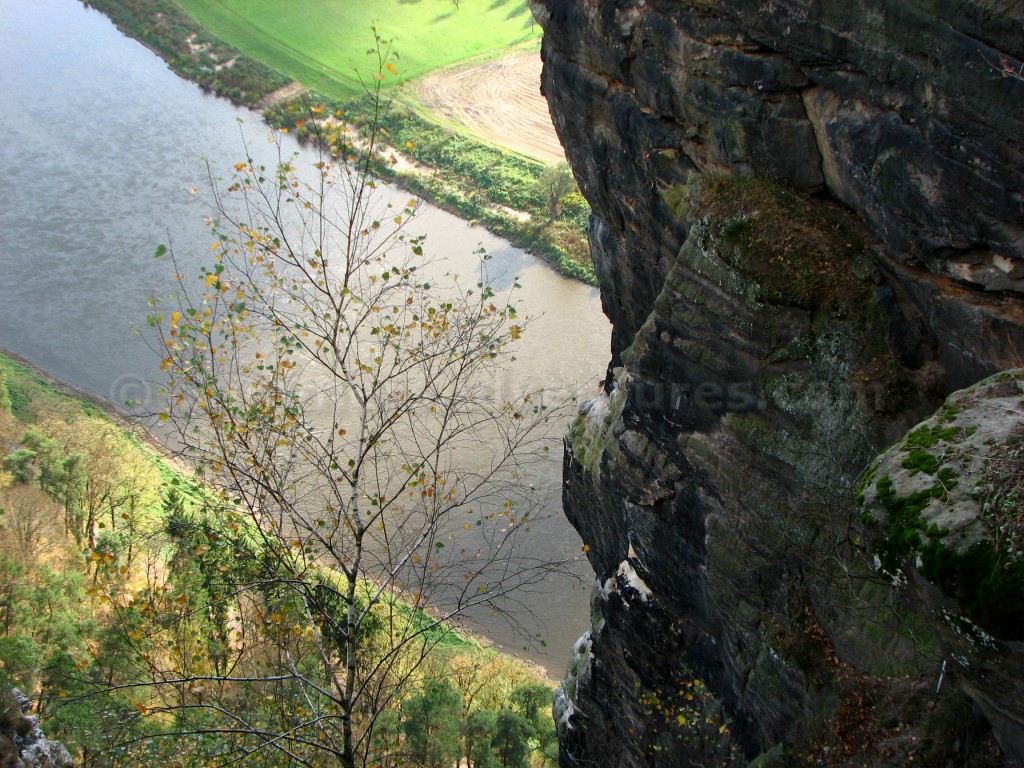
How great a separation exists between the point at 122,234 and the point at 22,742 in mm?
23206

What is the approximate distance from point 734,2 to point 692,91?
111 cm

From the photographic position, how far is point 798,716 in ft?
28.3

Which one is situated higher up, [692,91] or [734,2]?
[734,2]

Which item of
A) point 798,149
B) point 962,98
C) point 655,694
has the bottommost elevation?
point 655,694

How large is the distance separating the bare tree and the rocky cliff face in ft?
6.44

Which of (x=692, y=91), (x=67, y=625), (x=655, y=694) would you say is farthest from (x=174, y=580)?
(x=692, y=91)

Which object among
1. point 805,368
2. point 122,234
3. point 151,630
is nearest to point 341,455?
point 151,630

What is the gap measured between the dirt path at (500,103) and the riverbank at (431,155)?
125 cm

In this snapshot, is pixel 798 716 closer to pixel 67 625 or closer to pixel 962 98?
pixel 962 98

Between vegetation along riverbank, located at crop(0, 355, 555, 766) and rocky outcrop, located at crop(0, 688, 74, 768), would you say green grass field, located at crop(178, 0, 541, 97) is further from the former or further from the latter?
rocky outcrop, located at crop(0, 688, 74, 768)

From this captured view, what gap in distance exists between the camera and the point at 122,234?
1195 inches

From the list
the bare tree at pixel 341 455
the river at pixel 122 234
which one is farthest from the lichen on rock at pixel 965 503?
the river at pixel 122 234

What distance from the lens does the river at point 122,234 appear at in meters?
24.8

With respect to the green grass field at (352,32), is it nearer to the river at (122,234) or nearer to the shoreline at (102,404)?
the river at (122,234)
